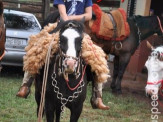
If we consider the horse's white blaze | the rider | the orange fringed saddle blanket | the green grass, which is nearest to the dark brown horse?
the orange fringed saddle blanket

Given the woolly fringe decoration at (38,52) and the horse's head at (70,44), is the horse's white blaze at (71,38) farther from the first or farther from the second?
the woolly fringe decoration at (38,52)

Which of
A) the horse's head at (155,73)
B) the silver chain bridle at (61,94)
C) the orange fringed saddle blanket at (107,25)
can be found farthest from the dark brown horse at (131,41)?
the silver chain bridle at (61,94)

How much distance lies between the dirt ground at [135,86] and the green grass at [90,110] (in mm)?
392

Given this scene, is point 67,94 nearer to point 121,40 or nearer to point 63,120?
point 63,120

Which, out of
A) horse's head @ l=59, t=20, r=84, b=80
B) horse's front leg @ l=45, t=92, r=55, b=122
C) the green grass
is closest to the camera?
horse's head @ l=59, t=20, r=84, b=80

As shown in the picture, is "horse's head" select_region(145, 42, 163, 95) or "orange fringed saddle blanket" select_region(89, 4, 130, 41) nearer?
"horse's head" select_region(145, 42, 163, 95)

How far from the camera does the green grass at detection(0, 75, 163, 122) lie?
7297mm

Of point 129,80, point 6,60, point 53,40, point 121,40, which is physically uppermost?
point 53,40

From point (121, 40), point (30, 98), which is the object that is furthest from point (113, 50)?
point (30, 98)

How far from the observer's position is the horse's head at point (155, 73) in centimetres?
546

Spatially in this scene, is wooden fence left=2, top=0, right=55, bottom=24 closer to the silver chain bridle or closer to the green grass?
the green grass

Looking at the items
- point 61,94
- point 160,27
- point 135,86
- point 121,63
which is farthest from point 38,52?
point 135,86

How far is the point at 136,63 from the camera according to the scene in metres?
12.9

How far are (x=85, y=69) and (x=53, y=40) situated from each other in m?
0.61
